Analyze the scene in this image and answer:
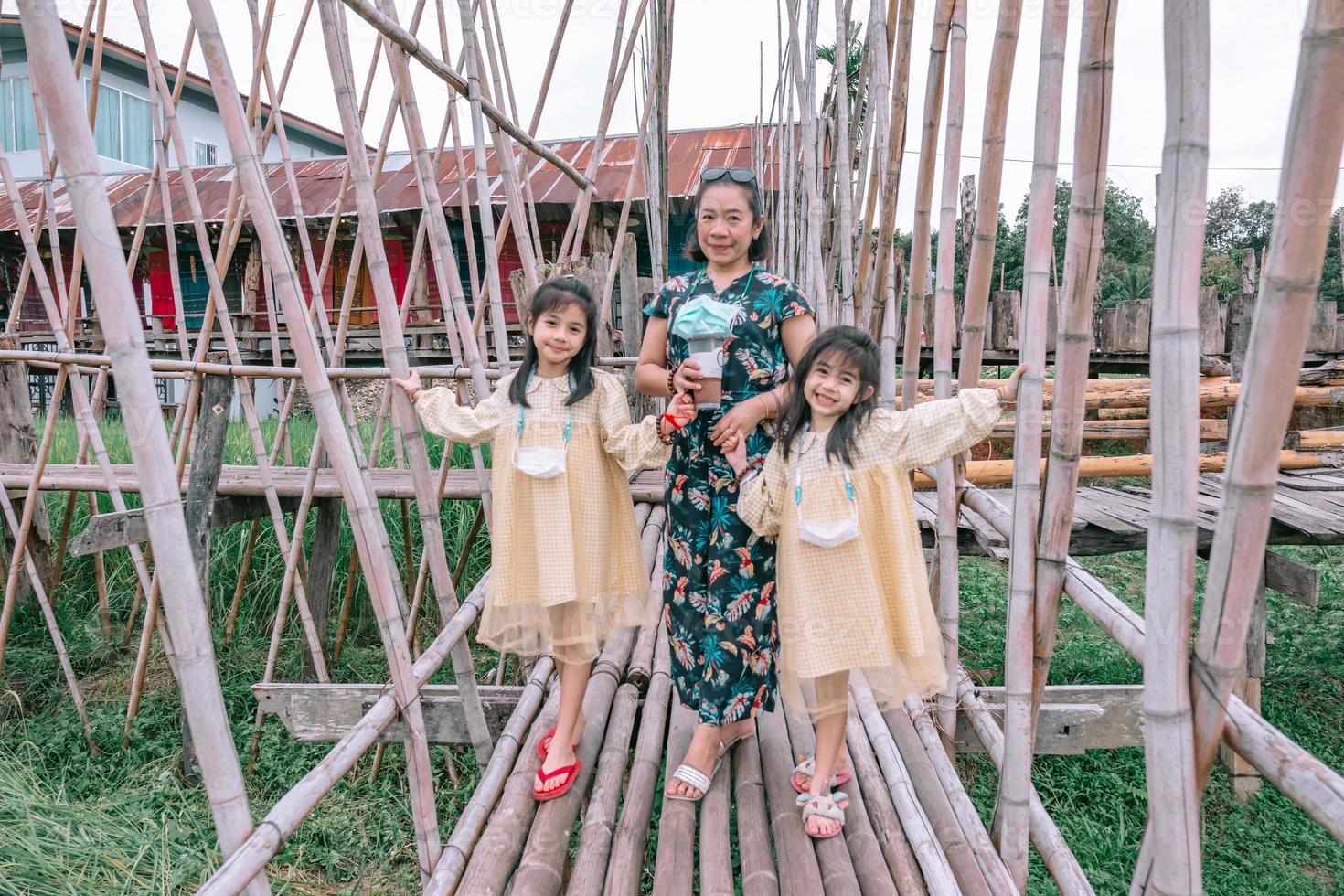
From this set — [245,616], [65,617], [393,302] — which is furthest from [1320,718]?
[65,617]

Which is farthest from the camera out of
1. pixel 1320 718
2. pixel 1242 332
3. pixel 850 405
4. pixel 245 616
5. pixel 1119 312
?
pixel 1119 312

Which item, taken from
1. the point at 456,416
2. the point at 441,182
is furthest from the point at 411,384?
the point at 441,182

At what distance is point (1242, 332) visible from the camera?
382 centimetres

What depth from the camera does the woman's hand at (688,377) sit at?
4.33 ft

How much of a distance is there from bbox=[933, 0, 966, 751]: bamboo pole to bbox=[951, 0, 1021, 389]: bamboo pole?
0.08m

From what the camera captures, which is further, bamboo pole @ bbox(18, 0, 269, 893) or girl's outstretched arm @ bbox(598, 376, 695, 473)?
girl's outstretched arm @ bbox(598, 376, 695, 473)

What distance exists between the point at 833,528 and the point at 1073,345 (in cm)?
46

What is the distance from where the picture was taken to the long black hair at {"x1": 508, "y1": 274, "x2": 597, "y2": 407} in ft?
4.76

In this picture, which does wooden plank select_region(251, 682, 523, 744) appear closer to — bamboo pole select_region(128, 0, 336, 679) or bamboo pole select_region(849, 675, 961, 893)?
bamboo pole select_region(128, 0, 336, 679)

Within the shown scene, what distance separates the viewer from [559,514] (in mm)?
1436

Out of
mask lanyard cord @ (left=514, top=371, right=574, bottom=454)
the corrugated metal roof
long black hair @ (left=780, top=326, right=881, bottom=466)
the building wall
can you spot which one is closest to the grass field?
mask lanyard cord @ (left=514, top=371, right=574, bottom=454)

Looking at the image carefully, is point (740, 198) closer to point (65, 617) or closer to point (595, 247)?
point (65, 617)

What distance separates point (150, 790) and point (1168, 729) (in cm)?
284

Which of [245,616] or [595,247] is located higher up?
[595,247]
